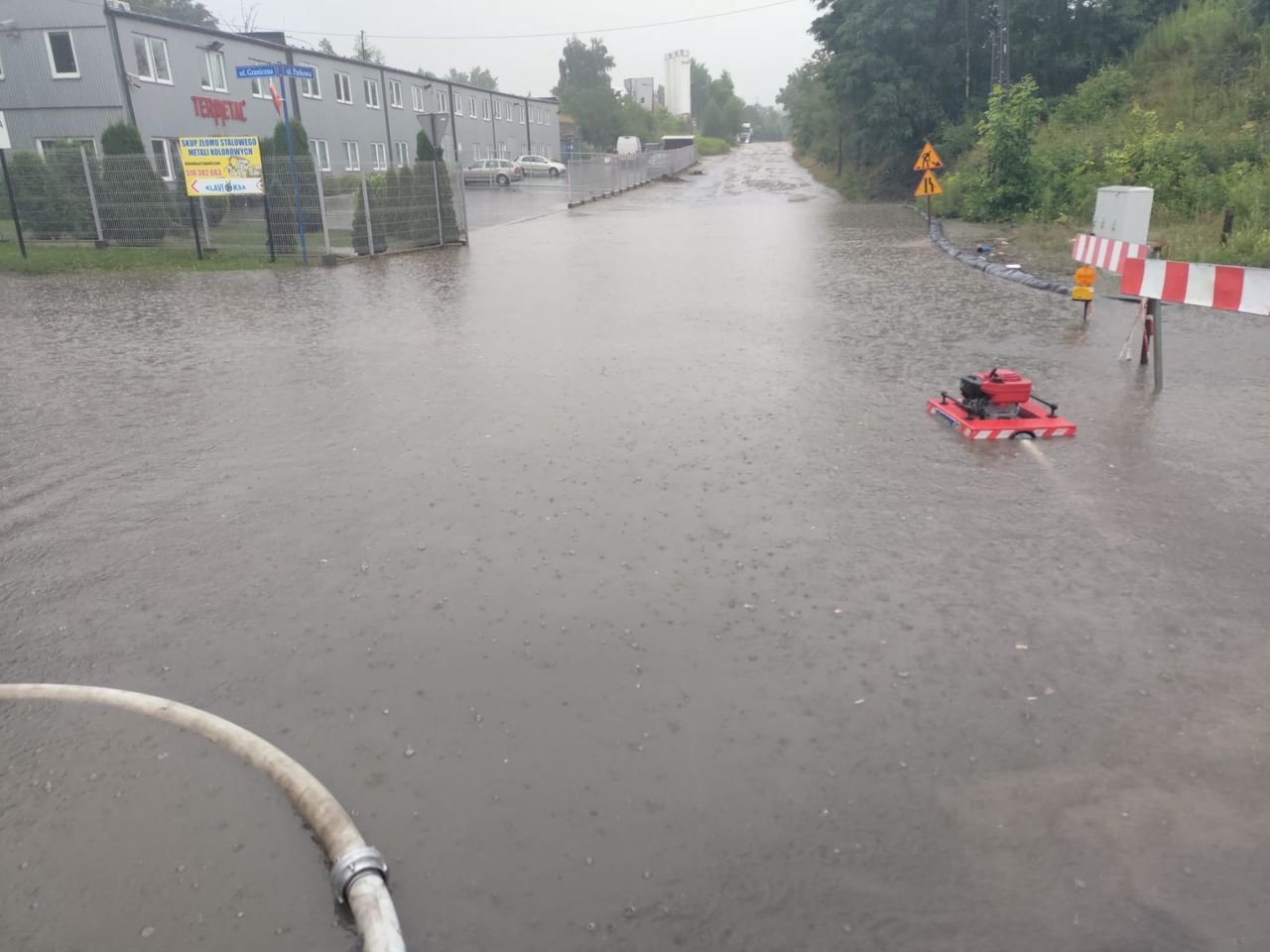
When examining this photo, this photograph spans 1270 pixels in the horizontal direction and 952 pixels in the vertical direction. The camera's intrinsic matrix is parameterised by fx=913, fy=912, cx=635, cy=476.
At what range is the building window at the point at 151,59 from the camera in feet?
97.9

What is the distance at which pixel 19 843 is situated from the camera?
10.00 feet

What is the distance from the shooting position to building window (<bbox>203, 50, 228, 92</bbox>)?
33.3 metres

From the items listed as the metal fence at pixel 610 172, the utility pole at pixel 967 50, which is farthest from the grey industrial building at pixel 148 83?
the utility pole at pixel 967 50

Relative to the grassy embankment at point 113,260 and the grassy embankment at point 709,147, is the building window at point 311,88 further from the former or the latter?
the grassy embankment at point 709,147

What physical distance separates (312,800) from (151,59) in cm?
3463

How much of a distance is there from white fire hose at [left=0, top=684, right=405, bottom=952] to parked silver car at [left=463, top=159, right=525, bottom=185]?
168 feet

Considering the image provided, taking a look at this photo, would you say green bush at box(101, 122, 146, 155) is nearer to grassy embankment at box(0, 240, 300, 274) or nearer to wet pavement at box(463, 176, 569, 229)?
grassy embankment at box(0, 240, 300, 274)

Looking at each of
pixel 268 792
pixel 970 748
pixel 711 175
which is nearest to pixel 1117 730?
pixel 970 748

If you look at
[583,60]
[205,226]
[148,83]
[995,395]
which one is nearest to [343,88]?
[148,83]

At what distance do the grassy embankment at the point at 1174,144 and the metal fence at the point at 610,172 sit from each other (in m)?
14.7

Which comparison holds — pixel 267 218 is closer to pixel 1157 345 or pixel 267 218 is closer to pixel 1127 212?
pixel 1127 212

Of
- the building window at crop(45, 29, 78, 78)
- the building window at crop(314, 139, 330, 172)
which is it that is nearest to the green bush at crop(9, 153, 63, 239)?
the building window at crop(45, 29, 78, 78)

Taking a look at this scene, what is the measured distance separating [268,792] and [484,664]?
3.48ft

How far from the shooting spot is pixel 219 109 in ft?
112
